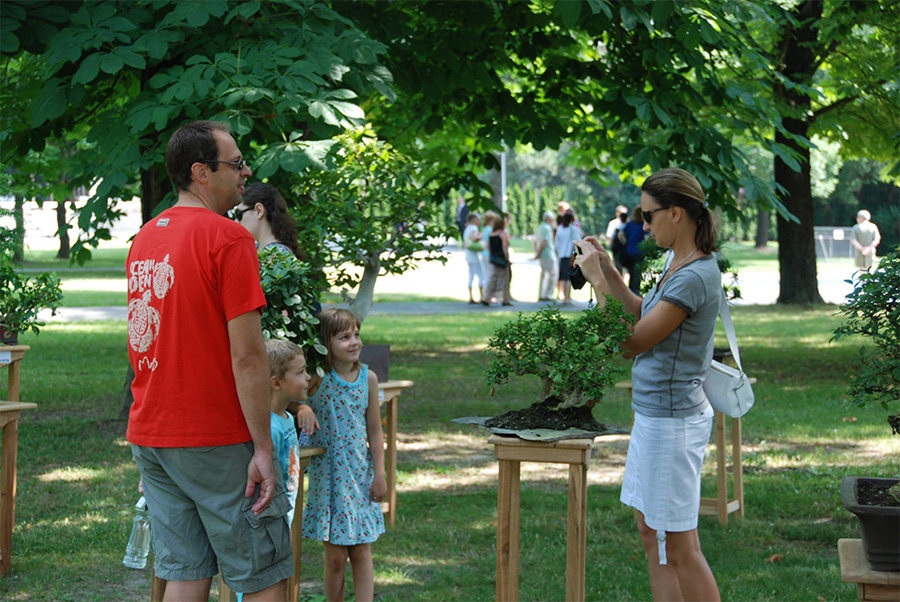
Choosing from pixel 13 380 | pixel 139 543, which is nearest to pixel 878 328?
pixel 139 543

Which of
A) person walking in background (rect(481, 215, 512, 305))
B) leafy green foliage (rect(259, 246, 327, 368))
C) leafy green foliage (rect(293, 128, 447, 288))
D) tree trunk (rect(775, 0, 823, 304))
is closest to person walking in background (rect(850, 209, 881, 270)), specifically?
tree trunk (rect(775, 0, 823, 304))

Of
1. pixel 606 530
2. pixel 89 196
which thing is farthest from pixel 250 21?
pixel 606 530

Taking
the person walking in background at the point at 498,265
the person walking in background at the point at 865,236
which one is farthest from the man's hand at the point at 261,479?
the person walking in background at the point at 865,236

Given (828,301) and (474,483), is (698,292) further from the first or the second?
(828,301)

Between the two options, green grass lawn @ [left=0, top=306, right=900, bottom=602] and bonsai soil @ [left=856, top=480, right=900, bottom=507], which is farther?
green grass lawn @ [left=0, top=306, right=900, bottom=602]

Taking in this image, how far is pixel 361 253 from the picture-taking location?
22.2 ft

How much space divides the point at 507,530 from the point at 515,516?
0.07 meters

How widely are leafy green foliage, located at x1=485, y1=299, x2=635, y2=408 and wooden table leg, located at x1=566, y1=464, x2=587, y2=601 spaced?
11.8 inches

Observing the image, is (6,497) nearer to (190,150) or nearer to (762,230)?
(190,150)

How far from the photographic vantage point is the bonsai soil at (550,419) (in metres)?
4.04

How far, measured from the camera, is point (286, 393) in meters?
3.97

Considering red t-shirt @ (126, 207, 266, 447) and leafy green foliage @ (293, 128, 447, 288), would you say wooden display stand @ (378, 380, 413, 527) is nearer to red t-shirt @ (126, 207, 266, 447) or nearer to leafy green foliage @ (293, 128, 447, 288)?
leafy green foliage @ (293, 128, 447, 288)

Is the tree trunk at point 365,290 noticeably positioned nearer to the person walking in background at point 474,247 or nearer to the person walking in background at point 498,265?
the person walking in background at point 498,265

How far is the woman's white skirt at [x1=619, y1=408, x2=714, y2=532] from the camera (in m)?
3.89
